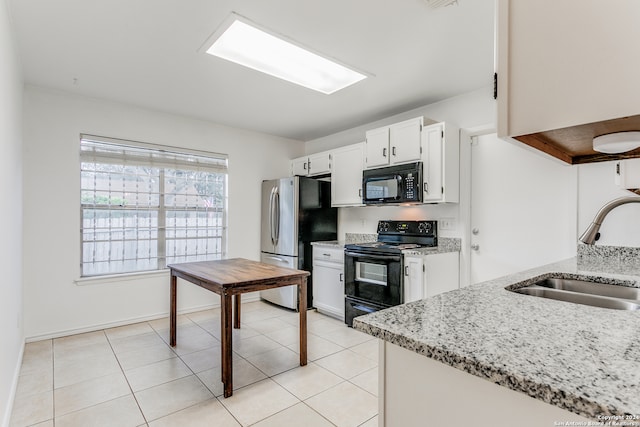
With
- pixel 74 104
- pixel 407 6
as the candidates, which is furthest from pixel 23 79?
pixel 407 6

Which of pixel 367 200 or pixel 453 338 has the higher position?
pixel 367 200

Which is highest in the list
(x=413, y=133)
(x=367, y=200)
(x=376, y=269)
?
(x=413, y=133)

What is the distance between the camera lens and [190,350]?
3.00 m

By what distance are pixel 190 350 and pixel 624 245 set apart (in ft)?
11.7

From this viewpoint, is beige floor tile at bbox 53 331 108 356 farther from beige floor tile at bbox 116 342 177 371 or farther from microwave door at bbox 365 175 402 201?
microwave door at bbox 365 175 402 201

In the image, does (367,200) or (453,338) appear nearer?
(453,338)

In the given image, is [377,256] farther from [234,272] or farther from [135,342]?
[135,342]

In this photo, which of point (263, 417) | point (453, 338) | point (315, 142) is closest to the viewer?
point (453, 338)

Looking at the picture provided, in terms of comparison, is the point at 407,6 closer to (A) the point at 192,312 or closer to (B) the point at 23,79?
(B) the point at 23,79

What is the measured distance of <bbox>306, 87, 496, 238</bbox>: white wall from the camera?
322 centimetres

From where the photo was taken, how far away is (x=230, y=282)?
2295 millimetres

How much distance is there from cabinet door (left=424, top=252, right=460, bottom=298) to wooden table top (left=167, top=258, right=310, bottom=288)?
1.20m

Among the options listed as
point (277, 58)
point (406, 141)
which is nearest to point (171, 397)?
point (277, 58)

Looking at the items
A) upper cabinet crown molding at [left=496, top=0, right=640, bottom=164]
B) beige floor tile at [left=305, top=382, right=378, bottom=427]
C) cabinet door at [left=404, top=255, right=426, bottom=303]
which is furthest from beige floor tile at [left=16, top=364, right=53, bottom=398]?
upper cabinet crown molding at [left=496, top=0, right=640, bottom=164]
